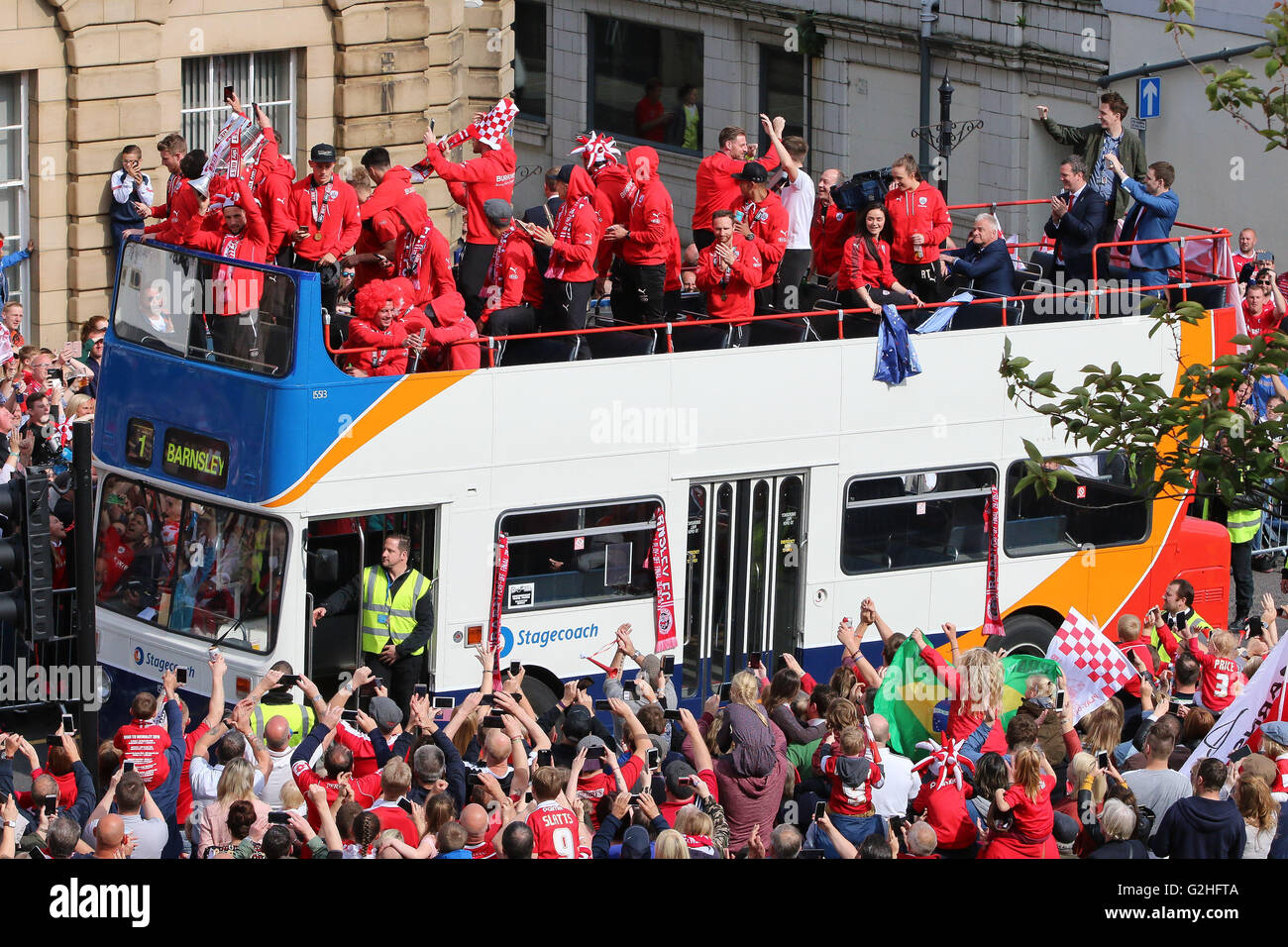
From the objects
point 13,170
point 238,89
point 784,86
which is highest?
point 784,86

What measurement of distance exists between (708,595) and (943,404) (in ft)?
7.76

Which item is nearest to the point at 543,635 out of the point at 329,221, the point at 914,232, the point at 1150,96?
the point at 329,221

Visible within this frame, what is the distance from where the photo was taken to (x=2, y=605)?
440 inches

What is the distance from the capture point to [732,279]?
16016 mm

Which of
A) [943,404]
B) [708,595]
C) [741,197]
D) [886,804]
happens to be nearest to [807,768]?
[886,804]

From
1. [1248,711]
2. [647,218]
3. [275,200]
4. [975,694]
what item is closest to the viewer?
[1248,711]

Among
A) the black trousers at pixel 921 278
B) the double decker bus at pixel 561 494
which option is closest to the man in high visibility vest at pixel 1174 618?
the double decker bus at pixel 561 494

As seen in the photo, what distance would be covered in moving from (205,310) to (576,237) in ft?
9.54

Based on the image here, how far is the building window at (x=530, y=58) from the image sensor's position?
40.2m

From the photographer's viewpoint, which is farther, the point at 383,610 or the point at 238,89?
the point at 238,89

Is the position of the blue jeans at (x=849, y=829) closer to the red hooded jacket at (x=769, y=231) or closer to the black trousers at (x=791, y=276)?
the red hooded jacket at (x=769, y=231)

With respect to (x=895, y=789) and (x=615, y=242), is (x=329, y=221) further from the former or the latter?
(x=895, y=789)

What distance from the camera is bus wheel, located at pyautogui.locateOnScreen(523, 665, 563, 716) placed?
588 inches
